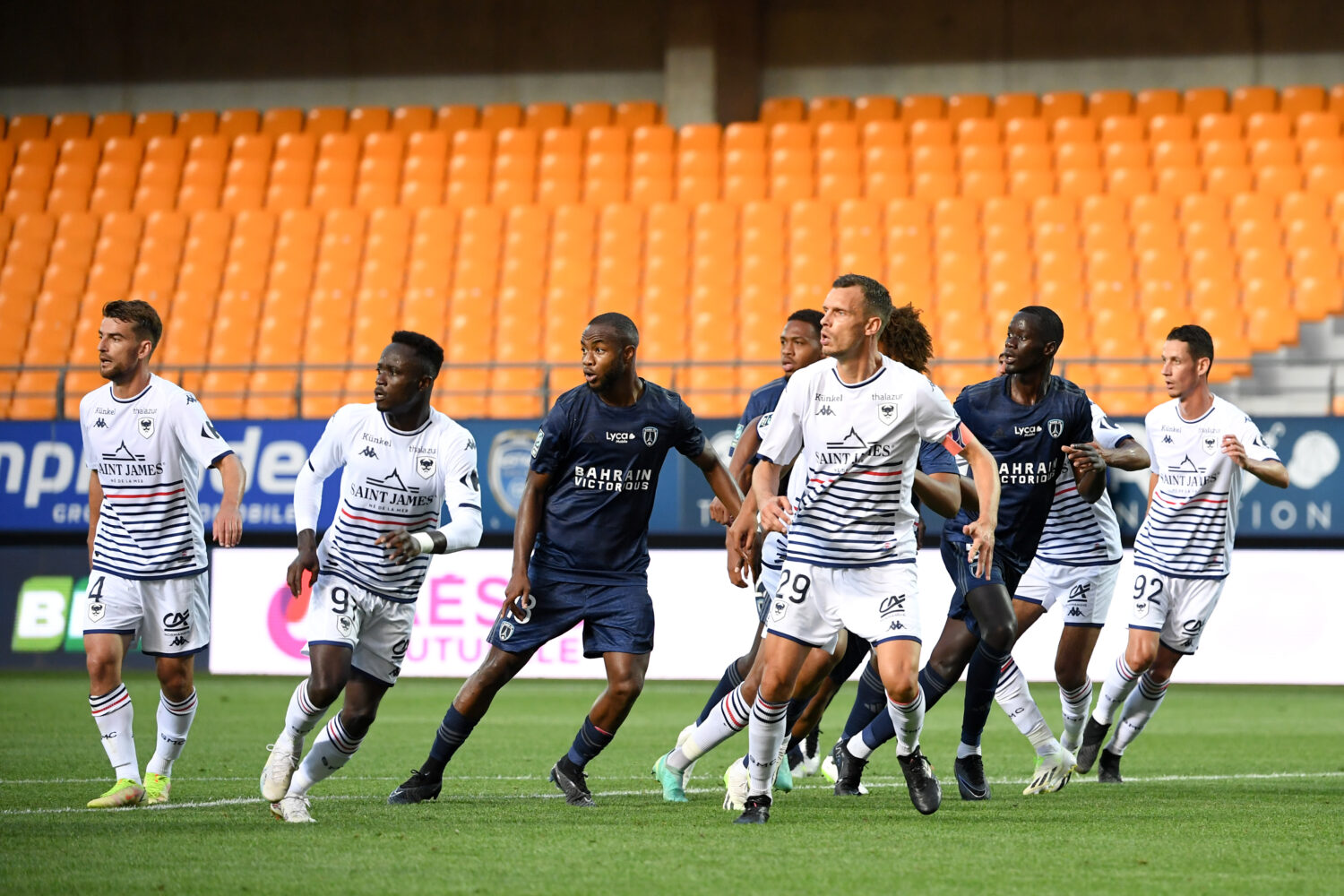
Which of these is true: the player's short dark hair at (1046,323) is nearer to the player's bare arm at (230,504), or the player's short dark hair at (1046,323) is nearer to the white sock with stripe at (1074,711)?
the white sock with stripe at (1074,711)

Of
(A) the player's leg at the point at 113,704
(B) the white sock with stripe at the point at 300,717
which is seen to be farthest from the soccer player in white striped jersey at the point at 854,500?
(A) the player's leg at the point at 113,704

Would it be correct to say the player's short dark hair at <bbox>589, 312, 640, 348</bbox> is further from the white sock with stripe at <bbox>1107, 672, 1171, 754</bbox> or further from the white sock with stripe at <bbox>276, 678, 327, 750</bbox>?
the white sock with stripe at <bbox>1107, 672, 1171, 754</bbox>

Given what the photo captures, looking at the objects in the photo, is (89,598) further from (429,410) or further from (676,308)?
(676,308)

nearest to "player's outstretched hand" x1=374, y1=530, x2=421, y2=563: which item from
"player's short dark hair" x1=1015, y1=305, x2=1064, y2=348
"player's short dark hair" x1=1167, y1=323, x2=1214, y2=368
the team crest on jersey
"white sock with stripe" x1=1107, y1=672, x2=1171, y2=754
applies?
the team crest on jersey

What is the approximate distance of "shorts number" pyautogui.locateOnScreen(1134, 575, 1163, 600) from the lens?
895 centimetres

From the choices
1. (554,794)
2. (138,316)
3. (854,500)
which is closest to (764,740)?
(854,500)

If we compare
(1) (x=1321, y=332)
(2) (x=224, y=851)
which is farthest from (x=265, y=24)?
(2) (x=224, y=851)

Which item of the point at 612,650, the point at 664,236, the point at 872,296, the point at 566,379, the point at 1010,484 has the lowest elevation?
the point at 612,650

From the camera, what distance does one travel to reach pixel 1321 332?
1855cm

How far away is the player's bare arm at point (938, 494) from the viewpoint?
7.11m

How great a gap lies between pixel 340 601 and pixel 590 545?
1249 mm

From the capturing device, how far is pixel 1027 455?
8.16 metres

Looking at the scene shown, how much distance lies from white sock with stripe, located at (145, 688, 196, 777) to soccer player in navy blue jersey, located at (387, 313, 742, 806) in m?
1.07

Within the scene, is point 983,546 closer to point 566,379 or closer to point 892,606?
point 892,606
